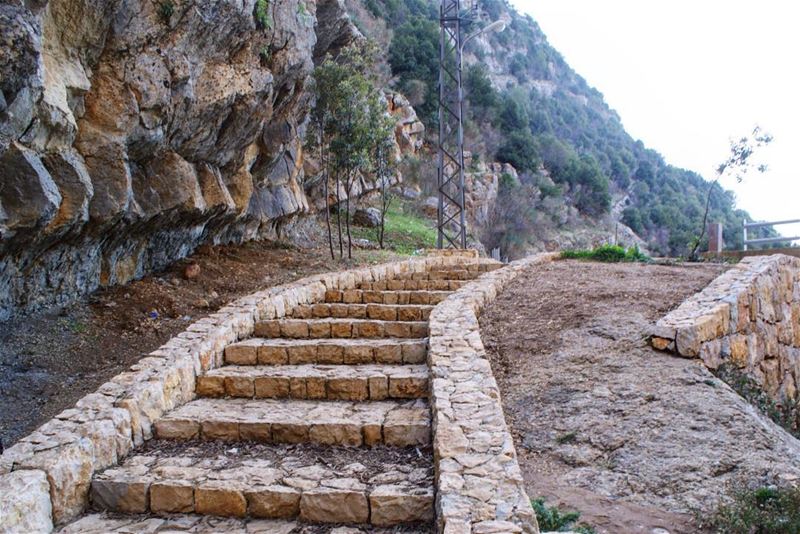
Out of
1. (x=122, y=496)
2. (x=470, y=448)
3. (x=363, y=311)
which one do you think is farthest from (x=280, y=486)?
(x=363, y=311)

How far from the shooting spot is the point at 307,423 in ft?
13.5

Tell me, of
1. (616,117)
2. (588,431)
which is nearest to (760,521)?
(588,431)

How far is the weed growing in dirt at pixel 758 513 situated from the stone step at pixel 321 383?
7.12ft

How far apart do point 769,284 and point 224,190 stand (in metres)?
8.34

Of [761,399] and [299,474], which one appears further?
[761,399]

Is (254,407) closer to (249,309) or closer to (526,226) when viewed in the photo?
(249,309)

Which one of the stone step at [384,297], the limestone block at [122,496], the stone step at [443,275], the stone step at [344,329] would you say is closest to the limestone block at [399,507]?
the limestone block at [122,496]

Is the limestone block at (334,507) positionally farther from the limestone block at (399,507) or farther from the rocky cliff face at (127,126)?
the rocky cliff face at (127,126)

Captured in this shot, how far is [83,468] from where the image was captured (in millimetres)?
3537

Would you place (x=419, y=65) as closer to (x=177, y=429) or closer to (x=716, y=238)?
(x=716, y=238)

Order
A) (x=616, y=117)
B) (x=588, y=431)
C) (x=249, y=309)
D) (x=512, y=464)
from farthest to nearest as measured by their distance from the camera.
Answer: (x=616, y=117)
(x=249, y=309)
(x=588, y=431)
(x=512, y=464)

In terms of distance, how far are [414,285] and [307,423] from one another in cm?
465

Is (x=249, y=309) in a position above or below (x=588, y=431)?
→ above

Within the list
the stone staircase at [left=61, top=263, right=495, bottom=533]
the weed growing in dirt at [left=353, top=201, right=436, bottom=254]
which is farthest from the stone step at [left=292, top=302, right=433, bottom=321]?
the weed growing in dirt at [left=353, top=201, right=436, bottom=254]
